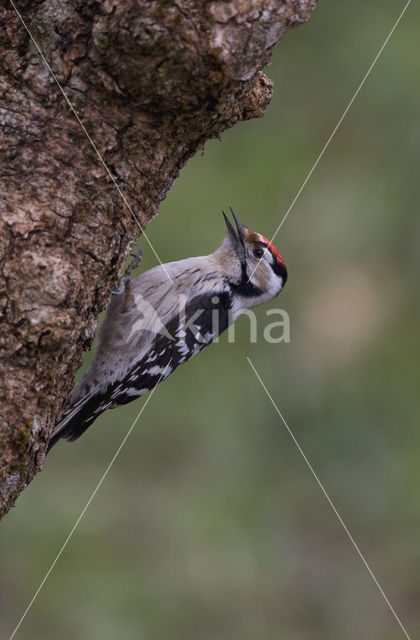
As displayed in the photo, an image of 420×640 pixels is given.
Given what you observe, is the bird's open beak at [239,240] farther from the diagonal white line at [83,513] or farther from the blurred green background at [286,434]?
the blurred green background at [286,434]

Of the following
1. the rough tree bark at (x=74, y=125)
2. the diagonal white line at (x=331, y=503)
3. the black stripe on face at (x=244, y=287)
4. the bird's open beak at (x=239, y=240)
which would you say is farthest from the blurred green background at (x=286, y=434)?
the rough tree bark at (x=74, y=125)

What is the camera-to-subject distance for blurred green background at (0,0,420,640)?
14.7 ft

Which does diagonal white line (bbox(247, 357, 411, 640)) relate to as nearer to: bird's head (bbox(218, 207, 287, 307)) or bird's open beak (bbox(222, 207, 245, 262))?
bird's head (bbox(218, 207, 287, 307))

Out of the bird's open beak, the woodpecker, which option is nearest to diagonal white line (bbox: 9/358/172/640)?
the woodpecker

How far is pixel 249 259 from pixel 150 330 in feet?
2.44

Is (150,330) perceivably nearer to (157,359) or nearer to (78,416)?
(157,359)

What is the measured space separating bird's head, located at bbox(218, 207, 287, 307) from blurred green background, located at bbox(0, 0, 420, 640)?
1.18 meters

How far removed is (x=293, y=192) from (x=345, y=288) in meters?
0.86

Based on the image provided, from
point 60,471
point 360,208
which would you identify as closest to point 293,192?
point 360,208

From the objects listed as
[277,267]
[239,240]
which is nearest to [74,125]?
[239,240]

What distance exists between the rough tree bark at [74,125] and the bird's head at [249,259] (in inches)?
65.8

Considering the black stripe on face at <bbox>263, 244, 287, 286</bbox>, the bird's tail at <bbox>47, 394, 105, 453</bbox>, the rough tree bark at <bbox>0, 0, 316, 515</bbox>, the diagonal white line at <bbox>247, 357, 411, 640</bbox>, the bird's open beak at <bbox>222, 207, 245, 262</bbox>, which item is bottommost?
the diagonal white line at <bbox>247, 357, 411, 640</bbox>

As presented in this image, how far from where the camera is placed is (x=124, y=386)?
3803 mm

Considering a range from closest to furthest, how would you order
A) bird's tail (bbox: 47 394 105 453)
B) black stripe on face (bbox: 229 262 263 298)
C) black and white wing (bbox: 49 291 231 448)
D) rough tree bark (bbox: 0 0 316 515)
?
rough tree bark (bbox: 0 0 316 515), bird's tail (bbox: 47 394 105 453), black and white wing (bbox: 49 291 231 448), black stripe on face (bbox: 229 262 263 298)
